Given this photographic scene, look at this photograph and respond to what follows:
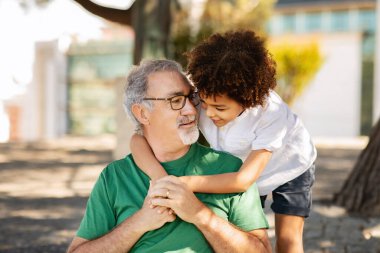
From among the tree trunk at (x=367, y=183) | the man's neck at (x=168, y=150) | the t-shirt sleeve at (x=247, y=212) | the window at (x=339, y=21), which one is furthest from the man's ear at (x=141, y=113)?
the window at (x=339, y=21)

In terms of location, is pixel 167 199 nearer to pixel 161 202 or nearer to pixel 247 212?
pixel 161 202

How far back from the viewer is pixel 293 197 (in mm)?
3131

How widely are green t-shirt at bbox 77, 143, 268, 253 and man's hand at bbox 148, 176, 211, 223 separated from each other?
12cm

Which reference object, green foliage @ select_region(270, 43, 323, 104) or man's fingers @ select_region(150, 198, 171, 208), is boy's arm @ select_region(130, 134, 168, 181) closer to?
man's fingers @ select_region(150, 198, 171, 208)

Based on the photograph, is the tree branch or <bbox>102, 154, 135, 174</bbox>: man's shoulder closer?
<bbox>102, 154, 135, 174</bbox>: man's shoulder

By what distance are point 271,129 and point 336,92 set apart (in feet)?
78.3

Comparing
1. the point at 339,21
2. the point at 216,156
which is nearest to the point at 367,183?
the point at 216,156

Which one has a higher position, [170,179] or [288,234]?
[170,179]

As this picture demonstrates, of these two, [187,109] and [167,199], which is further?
[187,109]

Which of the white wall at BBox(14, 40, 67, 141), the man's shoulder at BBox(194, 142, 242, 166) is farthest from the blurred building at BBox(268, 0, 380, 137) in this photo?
the man's shoulder at BBox(194, 142, 242, 166)

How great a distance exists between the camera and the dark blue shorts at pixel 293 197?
3115 millimetres

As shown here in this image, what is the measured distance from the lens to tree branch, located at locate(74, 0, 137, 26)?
409 inches

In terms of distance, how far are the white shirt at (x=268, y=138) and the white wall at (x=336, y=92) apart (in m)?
22.8

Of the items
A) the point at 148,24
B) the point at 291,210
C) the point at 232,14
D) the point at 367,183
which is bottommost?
the point at 367,183
